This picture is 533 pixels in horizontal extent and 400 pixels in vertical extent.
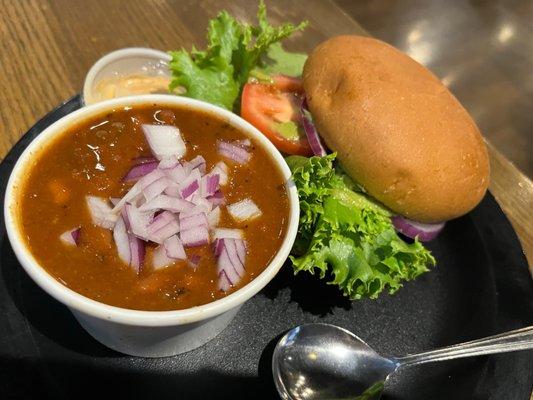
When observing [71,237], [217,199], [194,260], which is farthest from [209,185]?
[71,237]

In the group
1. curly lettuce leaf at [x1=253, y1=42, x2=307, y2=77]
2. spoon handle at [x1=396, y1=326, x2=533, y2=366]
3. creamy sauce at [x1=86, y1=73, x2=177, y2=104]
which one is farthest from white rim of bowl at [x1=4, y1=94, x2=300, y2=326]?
curly lettuce leaf at [x1=253, y1=42, x2=307, y2=77]

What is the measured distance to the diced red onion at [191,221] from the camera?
1.51m

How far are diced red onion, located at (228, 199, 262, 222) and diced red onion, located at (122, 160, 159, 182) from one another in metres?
0.28

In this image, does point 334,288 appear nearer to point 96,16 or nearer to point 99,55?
point 99,55

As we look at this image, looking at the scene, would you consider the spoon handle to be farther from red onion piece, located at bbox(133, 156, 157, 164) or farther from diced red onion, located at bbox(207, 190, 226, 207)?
red onion piece, located at bbox(133, 156, 157, 164)

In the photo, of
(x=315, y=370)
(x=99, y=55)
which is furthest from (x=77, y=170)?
(x=99, y=55)

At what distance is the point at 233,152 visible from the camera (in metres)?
1.77

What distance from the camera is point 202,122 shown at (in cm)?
185

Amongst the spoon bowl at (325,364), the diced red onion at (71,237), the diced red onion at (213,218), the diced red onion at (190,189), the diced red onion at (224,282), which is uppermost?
the diced red onion at (71,237)

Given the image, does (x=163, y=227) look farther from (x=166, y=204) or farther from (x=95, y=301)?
(x=95, y=301)

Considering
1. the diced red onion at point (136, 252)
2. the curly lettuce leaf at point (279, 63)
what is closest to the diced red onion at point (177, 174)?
the diced red onion at point (136, 252)

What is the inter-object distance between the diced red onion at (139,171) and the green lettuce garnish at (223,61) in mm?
796

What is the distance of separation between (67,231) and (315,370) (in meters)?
Result: 0.90

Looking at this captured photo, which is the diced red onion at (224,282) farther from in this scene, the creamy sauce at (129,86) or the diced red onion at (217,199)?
the creamy sauce at (129,86)
